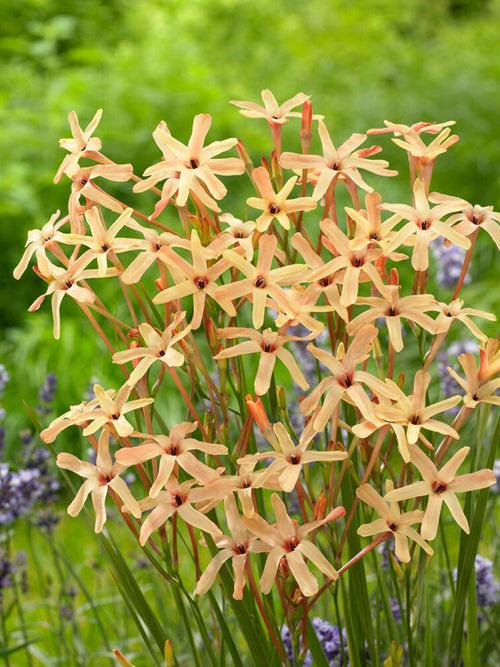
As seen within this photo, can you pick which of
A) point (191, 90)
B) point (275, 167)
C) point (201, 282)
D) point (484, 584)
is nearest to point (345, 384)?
point (201, 282)

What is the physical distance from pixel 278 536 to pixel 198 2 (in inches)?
237

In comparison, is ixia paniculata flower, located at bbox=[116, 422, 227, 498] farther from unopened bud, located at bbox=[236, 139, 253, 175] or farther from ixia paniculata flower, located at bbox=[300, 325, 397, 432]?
unopened bud, located at bbox=[236, 139, 253, 175]

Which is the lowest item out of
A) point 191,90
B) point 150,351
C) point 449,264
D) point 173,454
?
point 173,454

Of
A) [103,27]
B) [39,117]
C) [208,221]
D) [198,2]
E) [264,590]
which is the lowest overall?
[264,590]

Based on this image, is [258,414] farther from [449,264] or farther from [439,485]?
[449,264]

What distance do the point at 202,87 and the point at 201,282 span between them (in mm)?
3660

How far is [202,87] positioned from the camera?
4.27m

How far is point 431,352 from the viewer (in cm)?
88

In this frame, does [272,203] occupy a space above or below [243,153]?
below

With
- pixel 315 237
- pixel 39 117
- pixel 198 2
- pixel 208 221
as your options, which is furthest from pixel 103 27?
pixel 208 221

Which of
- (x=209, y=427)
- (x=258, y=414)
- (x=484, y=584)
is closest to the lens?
(x=258, y=414)

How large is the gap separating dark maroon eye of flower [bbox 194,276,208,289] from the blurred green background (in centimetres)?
213

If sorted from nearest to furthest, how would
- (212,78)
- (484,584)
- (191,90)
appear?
(484,584) → (191,90) → (212,78)

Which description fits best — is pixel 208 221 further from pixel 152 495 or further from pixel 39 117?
pixel 39 117
